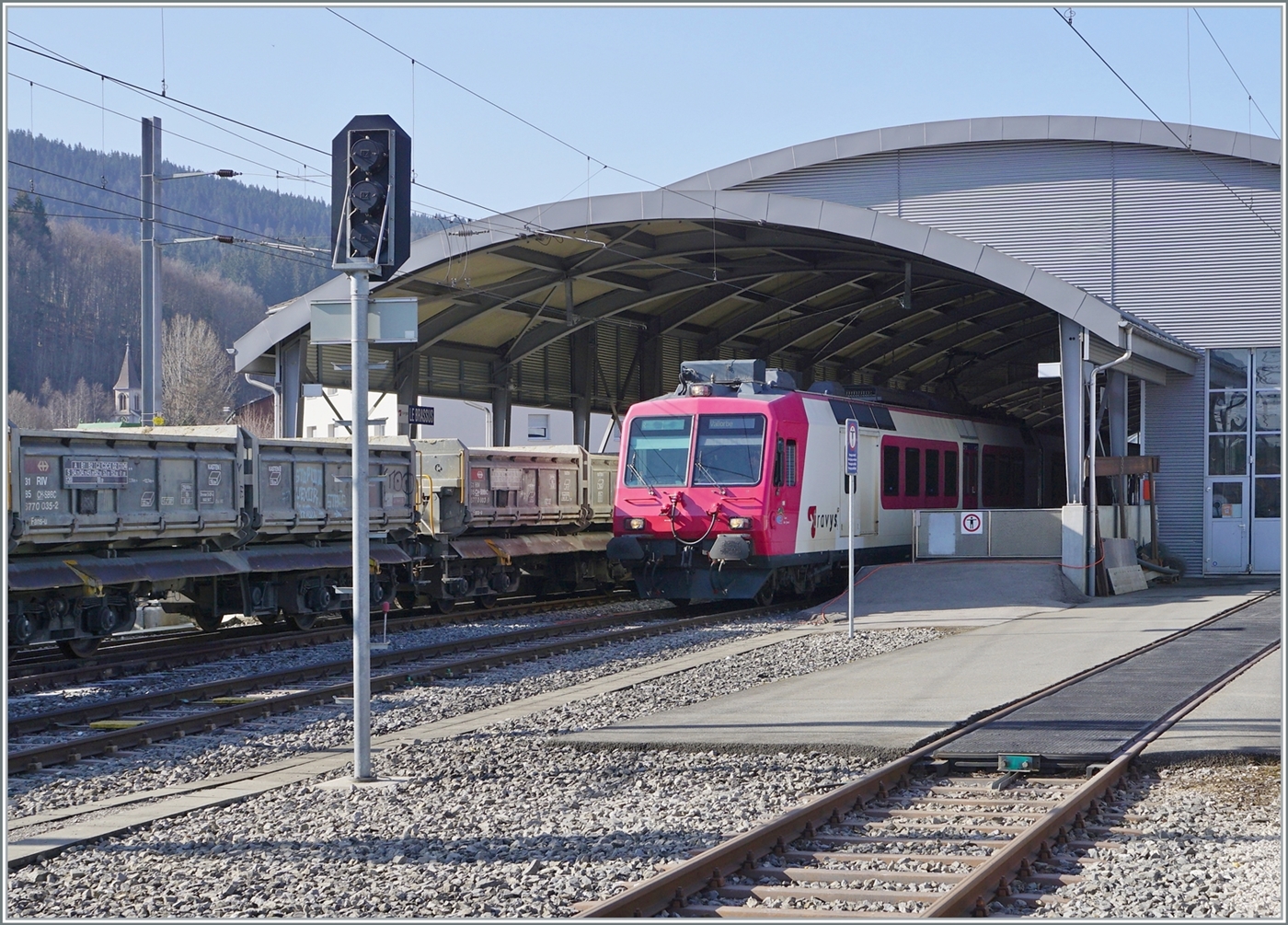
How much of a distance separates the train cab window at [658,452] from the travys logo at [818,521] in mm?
2331

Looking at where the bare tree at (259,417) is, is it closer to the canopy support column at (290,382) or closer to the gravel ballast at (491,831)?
the canopy support column at (290,382)

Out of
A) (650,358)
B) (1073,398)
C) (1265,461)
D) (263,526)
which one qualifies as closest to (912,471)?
(1073,398)

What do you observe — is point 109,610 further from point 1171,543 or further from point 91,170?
point 91,170

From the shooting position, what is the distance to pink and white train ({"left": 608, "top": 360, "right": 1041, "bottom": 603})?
21.1 m

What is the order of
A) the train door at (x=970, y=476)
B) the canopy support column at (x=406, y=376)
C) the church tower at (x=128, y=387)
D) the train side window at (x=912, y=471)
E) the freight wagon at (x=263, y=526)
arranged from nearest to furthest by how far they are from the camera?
the freight wagon at (x=263, y=526) → the train side window at (x=912, y=471) → the train door at (x=970, y=476) → the canopy support column at (x=406, y=376) → the church tower at (x=128, y=387)

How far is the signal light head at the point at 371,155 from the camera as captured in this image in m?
9.58

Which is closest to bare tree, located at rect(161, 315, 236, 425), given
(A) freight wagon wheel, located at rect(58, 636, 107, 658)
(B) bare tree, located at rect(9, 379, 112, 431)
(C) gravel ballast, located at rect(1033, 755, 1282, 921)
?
(B) bare tree, located at rect(9, 379, 112, 431)

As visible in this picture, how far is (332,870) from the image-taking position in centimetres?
706

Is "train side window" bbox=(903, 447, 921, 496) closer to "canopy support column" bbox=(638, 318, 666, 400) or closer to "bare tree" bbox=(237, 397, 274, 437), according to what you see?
"canopy support column" bbox=(638, 318, 666, 400)

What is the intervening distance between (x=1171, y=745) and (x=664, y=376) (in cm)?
2880

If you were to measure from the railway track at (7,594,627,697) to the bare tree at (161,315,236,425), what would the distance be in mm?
59818

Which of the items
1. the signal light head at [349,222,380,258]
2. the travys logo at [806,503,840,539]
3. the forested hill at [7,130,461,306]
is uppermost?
the forested hill at [7,130,461,306]

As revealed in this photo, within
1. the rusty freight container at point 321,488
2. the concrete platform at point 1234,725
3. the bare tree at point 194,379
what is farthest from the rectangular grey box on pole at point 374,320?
the bare tree at point 194,379

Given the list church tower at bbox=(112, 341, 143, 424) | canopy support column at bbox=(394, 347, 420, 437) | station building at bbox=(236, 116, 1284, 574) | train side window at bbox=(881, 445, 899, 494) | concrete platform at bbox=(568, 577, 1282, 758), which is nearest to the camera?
concrete platform at bbox=(568, 577, 1282, 758)
